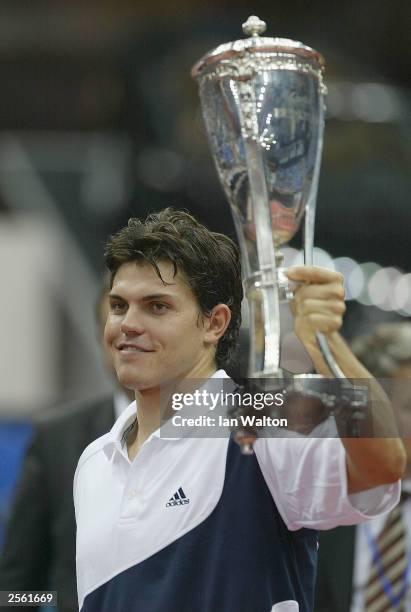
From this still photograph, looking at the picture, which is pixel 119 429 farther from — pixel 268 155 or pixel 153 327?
pixel 268 155

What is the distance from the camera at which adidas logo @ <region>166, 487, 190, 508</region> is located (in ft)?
3.48

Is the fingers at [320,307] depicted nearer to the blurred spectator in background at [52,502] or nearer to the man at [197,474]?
the man at [197,474]

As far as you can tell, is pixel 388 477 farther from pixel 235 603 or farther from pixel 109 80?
pixel 109 80

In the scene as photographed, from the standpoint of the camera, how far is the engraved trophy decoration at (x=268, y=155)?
108 centimetres

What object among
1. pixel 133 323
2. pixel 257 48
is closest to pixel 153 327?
pixel 133 323

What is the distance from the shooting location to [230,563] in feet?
3.35

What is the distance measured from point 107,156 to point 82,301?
573 millimetres

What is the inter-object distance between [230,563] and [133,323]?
0.24m

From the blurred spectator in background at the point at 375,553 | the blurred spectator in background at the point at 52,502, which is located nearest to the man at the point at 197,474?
the blurred spectator in background at the point at 52,502

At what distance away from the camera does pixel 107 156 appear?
360cm

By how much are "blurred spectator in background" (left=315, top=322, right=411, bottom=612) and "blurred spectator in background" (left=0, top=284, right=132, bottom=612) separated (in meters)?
0.28

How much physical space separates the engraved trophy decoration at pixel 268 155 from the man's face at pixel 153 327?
0.21ft

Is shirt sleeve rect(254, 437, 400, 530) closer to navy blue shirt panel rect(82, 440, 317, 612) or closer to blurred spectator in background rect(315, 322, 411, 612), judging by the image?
navy blue shirt panel rect(82, 440, 317, 612)

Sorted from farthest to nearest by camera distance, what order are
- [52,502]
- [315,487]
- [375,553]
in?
[375,553] < [52,502] < [315,487]
